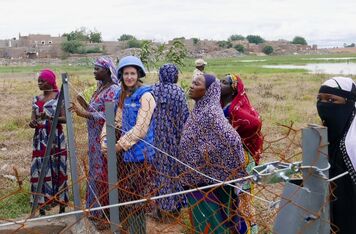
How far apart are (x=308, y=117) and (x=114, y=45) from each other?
185 feet

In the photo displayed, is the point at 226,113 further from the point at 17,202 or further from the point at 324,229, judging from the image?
the point at 17,202

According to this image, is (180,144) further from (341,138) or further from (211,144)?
(341,138)

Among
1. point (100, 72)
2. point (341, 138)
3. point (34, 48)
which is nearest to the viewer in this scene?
point (341, 138)

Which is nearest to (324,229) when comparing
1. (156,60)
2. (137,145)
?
(137,145)

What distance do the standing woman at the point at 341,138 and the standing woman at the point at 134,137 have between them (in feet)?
4.87

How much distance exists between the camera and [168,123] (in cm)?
483

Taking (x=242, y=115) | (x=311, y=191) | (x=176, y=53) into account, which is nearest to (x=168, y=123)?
(x=242, y=115)

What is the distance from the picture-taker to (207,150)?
3510 millimetres

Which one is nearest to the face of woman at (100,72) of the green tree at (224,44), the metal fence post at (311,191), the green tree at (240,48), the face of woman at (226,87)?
the face of woman at (226,87)

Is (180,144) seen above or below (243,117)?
below

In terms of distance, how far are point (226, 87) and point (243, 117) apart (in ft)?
0.98

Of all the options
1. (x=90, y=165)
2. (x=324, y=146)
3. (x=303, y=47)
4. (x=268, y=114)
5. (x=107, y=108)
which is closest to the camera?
(x=324, y=146)

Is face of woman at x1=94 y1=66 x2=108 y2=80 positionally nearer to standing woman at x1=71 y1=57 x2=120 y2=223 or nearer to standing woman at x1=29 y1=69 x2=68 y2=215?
standing woman at x1=71 y1=57 x2=120 y2=223

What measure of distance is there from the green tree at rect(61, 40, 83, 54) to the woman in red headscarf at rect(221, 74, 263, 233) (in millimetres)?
55797
